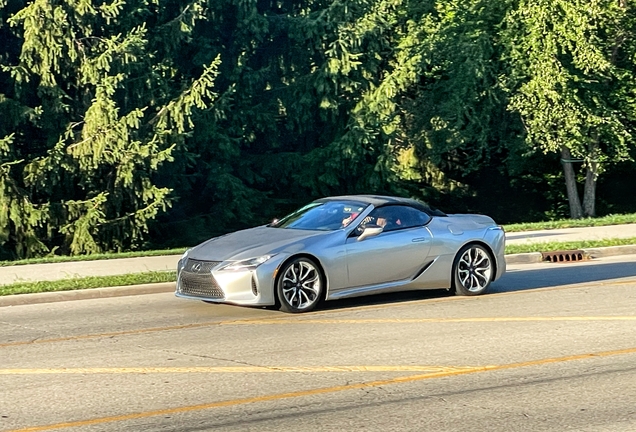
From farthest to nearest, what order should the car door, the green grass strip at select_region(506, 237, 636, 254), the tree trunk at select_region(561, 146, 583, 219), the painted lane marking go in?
1. the tree trunk at select_region(561, 146, 583, 219)
2. the green grass strip at select_region(506, 237, 636, 254)
3. the car door
4. the painted lane marking

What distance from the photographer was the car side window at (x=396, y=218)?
533 inches

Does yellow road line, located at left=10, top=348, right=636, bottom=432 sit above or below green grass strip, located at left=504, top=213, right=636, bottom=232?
below

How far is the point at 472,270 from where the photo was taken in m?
14.1

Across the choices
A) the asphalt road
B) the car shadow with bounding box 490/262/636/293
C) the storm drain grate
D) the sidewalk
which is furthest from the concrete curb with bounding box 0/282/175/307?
the storm drain grate

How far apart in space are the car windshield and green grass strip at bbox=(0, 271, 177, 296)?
2847 millimetres

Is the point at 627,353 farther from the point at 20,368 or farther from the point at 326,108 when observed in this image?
the point at 326,108

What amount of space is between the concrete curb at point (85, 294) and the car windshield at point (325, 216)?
8.20ft

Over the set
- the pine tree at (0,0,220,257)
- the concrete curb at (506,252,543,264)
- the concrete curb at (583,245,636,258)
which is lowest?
the concrete curb at (583,245,636,258)

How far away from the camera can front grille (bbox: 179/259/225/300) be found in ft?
40.5

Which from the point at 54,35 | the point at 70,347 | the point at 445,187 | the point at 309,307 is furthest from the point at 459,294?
the point at 445,187

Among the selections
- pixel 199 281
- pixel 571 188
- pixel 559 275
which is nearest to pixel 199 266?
pixel 199 281

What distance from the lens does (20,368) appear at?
943 cm

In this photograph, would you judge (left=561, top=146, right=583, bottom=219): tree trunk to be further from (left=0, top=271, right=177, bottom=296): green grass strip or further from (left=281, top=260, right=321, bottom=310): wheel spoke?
(left=281, top=260, right=321, bottom=310): wheel spoke

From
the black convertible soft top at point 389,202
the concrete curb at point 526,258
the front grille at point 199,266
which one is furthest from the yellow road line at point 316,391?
the concrete curb at point 526,258
